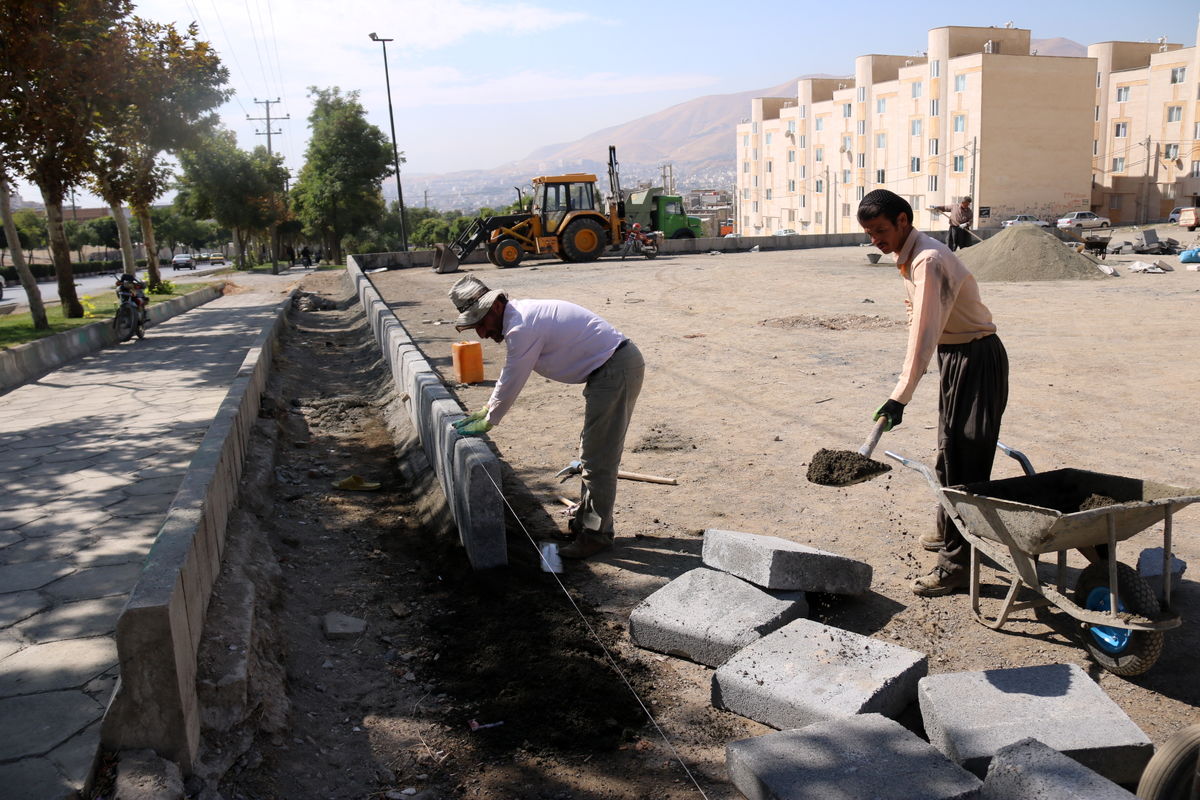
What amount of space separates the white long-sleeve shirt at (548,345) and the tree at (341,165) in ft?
151

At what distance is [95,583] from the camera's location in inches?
175

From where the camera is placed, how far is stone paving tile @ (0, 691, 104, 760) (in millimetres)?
3014

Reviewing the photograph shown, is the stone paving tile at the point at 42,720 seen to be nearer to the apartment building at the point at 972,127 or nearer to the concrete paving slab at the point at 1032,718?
the concrete paving slab at the point at 1032,718

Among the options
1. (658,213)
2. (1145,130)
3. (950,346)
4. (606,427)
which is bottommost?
(606,427)

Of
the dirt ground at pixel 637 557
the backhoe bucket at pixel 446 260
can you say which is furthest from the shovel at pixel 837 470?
the backhoe bucket at pixel 446 260

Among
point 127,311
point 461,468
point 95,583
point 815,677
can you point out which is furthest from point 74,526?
point 127,311

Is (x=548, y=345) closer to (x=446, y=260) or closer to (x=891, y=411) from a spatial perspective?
(x=891, y=411)

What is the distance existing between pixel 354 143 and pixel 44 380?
39532mm

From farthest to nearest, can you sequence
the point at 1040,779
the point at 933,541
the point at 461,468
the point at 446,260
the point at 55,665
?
the point at 446,260, the point at 461,468, the point at 933,541, the point at 55,665, the point at 1040,779

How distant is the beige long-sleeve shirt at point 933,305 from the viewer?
396 cm

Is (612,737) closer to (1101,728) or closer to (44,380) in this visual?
(1101,728)

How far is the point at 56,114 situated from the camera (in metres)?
13.4

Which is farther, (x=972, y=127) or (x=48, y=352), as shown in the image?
(x=972, y=127)

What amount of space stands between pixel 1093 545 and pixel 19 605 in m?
4.70
